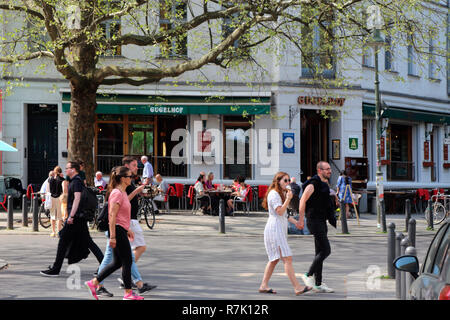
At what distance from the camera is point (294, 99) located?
26766 millimetres

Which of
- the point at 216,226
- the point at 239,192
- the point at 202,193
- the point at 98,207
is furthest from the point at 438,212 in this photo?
the point at 98,207

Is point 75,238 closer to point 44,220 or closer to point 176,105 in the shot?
point 44,220

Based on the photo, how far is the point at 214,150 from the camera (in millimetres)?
26938

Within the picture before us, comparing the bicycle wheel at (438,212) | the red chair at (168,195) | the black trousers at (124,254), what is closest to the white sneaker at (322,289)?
the black trousers at (124,254)

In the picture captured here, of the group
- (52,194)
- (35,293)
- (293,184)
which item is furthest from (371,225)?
(35,293)

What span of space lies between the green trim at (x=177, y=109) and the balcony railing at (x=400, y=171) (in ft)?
26.5

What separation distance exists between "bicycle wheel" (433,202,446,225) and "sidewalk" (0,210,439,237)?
0.42 meters

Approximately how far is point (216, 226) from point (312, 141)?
31.2 feet

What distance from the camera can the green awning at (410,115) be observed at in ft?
94.6

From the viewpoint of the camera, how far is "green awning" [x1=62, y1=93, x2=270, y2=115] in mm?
26109

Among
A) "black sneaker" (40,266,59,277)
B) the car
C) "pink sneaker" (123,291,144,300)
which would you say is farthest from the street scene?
the car

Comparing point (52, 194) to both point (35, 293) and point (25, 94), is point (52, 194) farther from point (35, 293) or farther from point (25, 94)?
point (25, 94)

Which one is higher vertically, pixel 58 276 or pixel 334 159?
pixel 334 159
